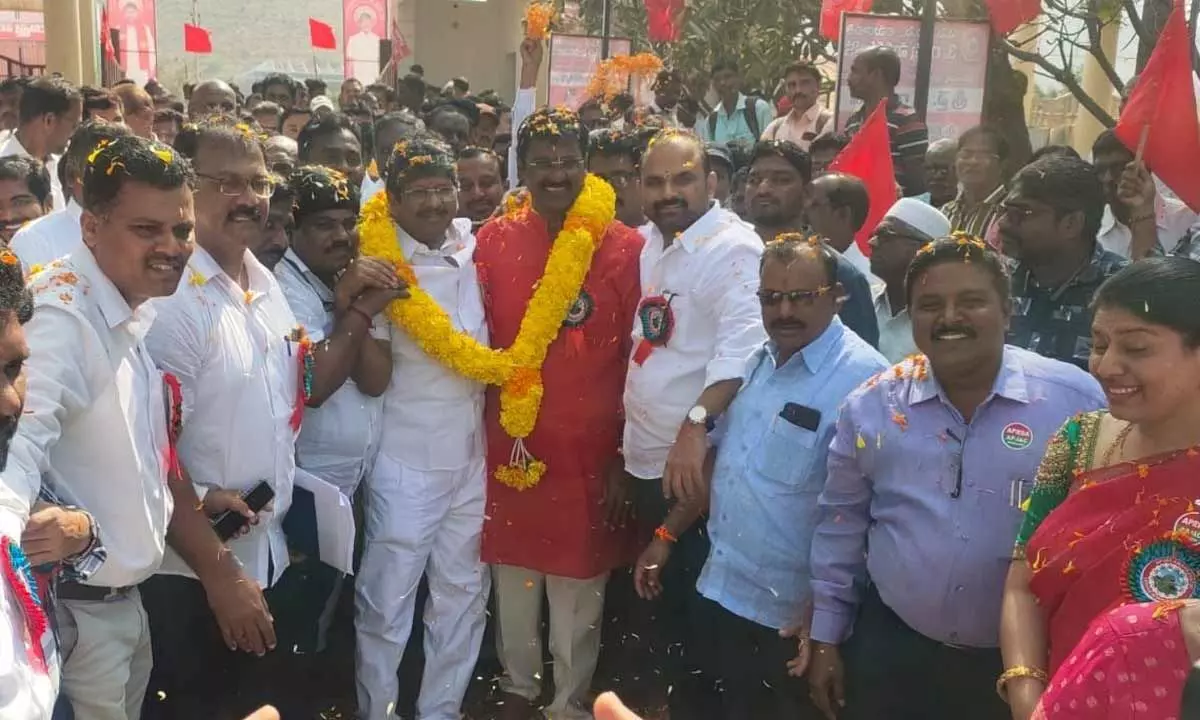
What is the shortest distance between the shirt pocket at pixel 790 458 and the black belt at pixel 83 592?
1711 mm

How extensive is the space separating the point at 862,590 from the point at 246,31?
3073 cm

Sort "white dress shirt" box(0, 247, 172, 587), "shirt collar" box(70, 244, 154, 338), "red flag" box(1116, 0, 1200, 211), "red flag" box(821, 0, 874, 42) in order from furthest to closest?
"red flag" box(821, 0, 874, 42), "red flag" box(1116, 0, 1200, 211), "shirt collar" box(70, 244, 154, 338), "white dress shirt" box(0, 247, 172, 587)

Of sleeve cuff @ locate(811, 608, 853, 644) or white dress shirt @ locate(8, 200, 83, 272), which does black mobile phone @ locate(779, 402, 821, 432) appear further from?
white dress shirt @ locate(8, 200, 83, 272)

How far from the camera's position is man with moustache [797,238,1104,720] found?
2.63 metres

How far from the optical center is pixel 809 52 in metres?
14.2

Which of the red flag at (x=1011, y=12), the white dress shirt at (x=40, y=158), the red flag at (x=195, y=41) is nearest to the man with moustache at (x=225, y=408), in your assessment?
the white dress shirt at (x=40, y=158)

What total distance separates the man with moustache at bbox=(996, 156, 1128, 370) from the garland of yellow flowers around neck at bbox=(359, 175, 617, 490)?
4.50 ft

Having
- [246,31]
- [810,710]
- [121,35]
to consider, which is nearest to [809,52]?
[121,35]

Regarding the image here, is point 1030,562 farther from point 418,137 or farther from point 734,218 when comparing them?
point 418,137

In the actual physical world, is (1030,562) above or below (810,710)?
above

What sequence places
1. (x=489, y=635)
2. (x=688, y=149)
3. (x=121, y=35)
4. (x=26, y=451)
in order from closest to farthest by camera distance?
(x=26, y=451) < (x=688, y=149) < (x=489, y=635) < (x=121, y=35)

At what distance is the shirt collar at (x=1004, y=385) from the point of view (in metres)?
2.64

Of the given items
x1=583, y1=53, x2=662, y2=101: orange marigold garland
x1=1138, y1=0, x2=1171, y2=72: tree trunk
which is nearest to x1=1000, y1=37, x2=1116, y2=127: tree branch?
x1=1138, y1=0, x2=1171, y2=72: tree trunk

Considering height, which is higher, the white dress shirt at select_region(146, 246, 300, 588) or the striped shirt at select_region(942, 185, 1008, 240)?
the striped shirt at select_region(942, 185, 1008, 240)
